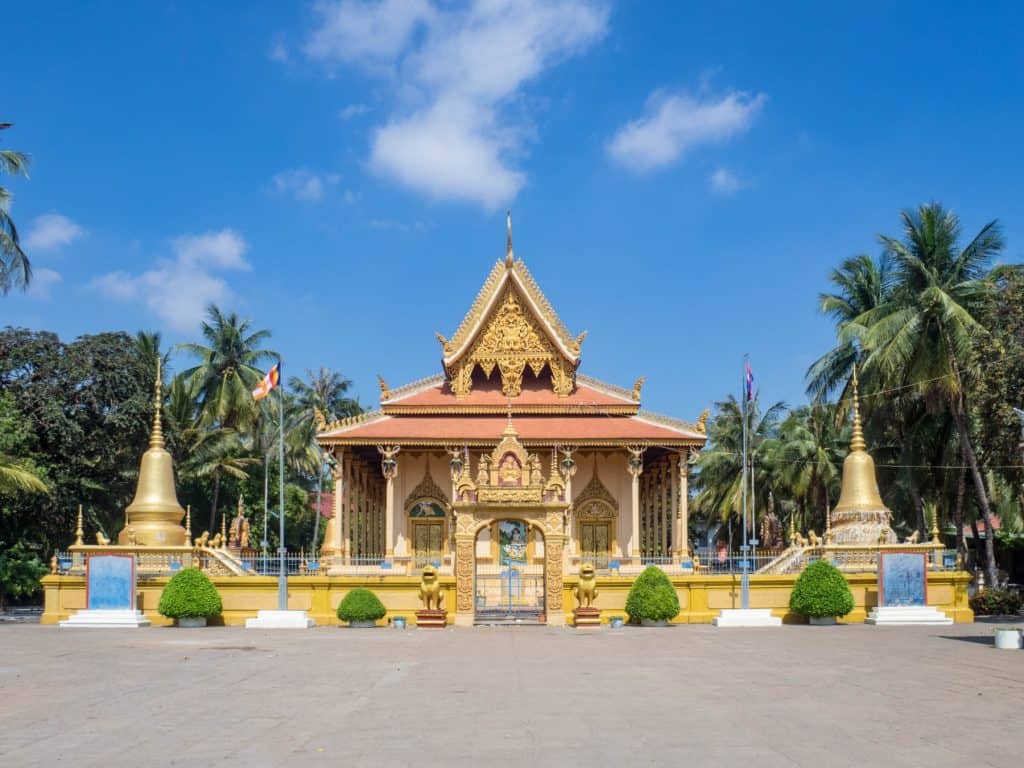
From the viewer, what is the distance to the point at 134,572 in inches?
1054

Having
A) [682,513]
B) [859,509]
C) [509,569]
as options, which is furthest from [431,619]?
[859,509]

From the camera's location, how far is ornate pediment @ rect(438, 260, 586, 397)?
132ft

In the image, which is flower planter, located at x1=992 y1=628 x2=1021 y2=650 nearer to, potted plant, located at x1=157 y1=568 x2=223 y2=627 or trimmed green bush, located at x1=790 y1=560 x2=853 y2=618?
trimmed green bush, located at x1=790 y1=560 x2=853 y2=618

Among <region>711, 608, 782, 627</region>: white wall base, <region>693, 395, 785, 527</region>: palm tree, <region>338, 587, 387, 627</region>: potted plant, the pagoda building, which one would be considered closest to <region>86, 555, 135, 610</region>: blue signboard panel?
<region>338, 587, 387, 627</region>: potted plant

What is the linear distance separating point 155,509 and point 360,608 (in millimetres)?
8084


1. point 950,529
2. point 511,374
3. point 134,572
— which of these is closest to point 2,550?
point 134,572

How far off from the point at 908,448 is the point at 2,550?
31024mm

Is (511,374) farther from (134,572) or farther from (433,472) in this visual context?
(134,572)

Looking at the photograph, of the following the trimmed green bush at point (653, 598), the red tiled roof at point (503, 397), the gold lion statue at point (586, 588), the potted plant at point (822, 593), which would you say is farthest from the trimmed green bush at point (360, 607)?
the red tiled roof at point (503, 397)

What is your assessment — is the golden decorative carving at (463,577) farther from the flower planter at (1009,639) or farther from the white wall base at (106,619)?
the flower planter at (1009,639)

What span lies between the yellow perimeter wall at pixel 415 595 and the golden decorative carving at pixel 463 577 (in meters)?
0.47

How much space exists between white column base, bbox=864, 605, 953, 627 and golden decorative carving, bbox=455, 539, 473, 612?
32.9 feet

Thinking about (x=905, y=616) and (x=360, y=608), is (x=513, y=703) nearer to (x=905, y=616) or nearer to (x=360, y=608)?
(x=360, y=608)

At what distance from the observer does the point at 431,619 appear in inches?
1019
